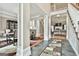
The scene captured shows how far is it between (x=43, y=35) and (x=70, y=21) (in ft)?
1.56

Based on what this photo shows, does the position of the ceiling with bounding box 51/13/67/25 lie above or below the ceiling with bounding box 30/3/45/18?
below

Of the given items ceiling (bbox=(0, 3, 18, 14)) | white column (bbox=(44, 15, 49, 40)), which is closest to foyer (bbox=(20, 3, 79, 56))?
white column (bbox=(44, 15, 49, 40))

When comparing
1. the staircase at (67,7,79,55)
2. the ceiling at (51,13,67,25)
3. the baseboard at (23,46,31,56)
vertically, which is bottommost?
the baseboard at (23,46,31,56)

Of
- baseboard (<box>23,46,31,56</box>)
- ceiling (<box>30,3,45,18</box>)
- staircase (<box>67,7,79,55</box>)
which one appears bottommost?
baseboard (<box>23,46,31,56</box>)

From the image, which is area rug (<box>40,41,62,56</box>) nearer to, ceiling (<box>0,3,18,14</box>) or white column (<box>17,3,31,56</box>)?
white column (<box>17,3,31,56</box>)

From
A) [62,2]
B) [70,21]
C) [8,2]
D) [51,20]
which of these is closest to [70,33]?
[70,21]

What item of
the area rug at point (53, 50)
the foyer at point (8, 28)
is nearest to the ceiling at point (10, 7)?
the foyer at point (8, 28)

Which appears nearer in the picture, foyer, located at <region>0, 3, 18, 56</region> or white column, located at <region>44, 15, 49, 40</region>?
foyer, located at <region>0, 3, 18, 56</region>

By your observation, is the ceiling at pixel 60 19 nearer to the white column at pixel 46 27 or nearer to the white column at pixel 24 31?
the white column at pixel 46 27

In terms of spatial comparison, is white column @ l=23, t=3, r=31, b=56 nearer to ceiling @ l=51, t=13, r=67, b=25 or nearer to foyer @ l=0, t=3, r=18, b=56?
foyer @ l=0, t=3, r=18, b=56

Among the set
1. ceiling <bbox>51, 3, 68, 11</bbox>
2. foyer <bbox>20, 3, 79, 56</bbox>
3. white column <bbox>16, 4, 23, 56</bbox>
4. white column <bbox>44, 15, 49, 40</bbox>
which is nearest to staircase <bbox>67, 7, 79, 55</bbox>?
foyer <bbox>20, 3, 79, 56</bbox>

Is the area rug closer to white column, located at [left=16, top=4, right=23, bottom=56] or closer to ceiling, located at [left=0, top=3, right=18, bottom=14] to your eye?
white column, located at [left=16, top=4, right=23, bottom=56]

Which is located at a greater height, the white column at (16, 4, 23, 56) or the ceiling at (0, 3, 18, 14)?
the ceiling at (0, 3, 18, 14)

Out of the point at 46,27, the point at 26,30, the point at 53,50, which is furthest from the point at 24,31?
the point at 53,50
